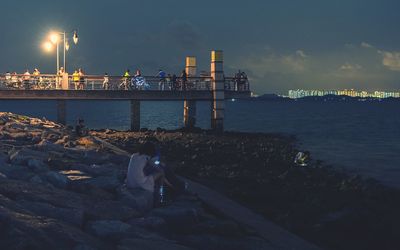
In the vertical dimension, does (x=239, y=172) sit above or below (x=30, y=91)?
below

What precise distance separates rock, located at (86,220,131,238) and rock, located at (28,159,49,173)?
3726 mm

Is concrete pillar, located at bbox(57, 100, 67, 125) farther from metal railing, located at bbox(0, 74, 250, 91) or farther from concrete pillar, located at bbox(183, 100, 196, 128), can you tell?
concrete pillar, located at bbox(183, 100, 196, 128)

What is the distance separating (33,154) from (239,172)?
292 inches

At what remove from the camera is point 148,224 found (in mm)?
8969

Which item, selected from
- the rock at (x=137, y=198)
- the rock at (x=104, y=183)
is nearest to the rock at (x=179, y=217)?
the rock at (x=137, y=198)

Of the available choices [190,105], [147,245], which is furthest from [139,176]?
[190,105]

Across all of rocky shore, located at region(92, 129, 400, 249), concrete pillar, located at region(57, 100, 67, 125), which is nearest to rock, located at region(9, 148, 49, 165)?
rocky shore, located at region(92, 129, 400, 249)

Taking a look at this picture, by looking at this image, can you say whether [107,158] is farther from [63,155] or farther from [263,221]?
[263,221]

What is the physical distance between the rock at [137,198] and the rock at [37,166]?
2088mm

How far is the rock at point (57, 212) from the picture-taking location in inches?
320

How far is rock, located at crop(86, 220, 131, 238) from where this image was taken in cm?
795

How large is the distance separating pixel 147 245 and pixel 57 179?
3760 millimetres

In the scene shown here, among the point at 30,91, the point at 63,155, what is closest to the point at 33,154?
the point at 63,155

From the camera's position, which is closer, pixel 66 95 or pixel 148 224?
pixel 148 224
